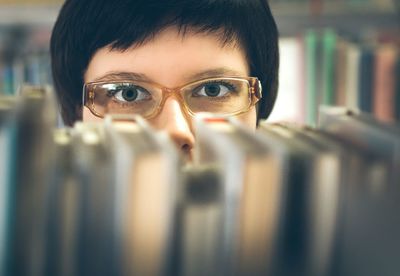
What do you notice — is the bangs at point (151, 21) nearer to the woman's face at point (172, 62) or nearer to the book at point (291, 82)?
the woman's face at point (172, 62)

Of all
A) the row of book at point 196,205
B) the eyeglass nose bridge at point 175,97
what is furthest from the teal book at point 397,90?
the row of book at point 196,205

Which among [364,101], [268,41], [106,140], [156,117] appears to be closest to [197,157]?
[106,140]

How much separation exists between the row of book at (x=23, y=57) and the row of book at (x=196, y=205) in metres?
1.26

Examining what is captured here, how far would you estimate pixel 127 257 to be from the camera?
28cm

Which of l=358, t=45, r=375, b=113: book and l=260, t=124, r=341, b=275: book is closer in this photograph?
l=260, t=124, r=341, b=275: book

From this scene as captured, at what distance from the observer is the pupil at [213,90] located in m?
0.77

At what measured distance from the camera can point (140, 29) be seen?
76cm

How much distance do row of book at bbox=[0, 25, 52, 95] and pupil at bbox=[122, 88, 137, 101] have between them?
0.79 metres

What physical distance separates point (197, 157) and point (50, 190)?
0.10 metres

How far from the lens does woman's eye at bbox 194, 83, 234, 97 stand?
2.52 ft

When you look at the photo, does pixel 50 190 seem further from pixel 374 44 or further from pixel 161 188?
pixel 374 44

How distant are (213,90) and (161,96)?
0.25 feet

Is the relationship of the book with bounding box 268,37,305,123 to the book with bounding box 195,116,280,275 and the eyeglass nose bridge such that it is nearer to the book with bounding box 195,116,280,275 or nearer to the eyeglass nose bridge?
the eyeglass nose bridge

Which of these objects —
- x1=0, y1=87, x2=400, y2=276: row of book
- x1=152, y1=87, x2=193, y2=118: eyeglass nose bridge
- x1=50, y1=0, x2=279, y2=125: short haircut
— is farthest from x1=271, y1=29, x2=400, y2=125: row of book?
x1=0, y1=87, x2=400, y2=276: row of book
